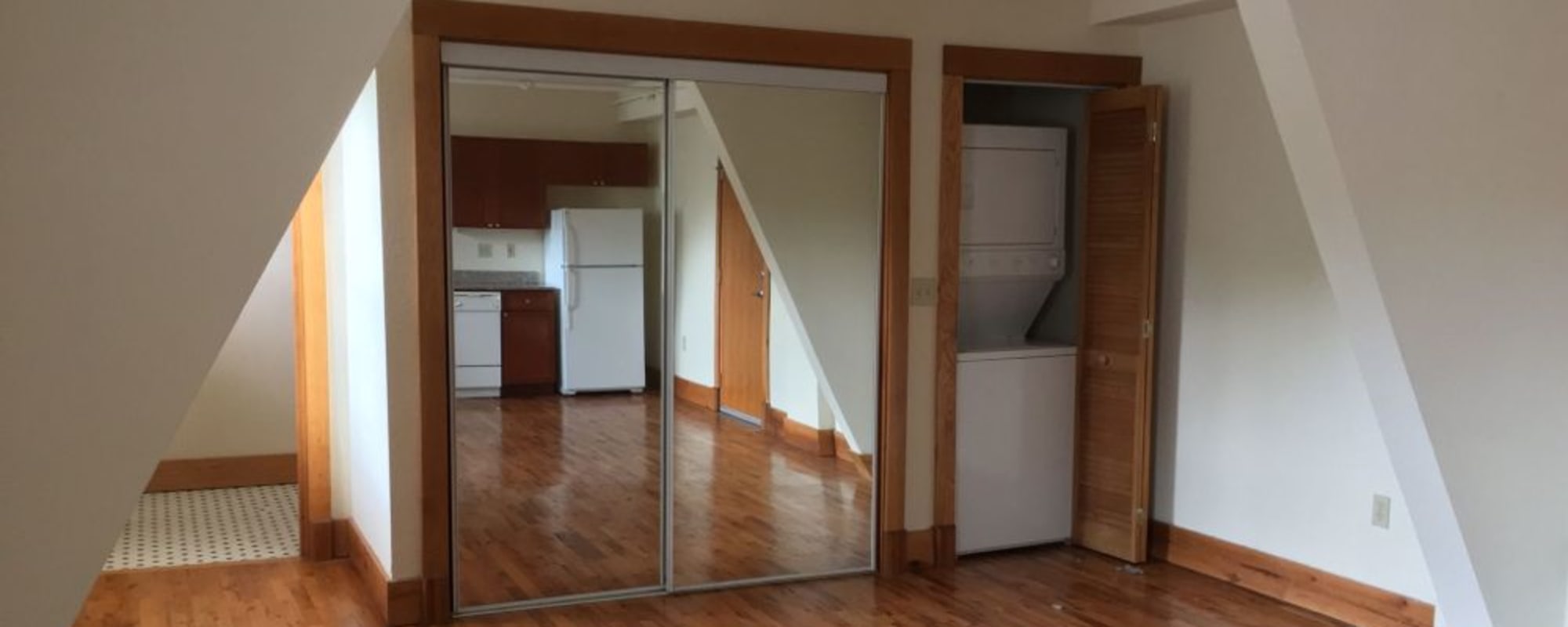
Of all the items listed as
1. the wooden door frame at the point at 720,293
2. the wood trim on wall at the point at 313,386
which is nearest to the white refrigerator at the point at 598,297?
the wooden door frame at the point at 720,293

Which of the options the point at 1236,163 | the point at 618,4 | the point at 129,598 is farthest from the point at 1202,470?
the point at 129,598

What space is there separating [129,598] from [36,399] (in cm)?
379

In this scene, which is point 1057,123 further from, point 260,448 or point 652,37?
point 260,448

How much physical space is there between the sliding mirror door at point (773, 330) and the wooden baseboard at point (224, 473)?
2.80 meters

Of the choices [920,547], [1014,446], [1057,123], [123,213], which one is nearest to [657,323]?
[920,547]

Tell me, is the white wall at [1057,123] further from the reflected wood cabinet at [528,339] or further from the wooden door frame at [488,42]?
the reflected wood cabinet at [528,339]

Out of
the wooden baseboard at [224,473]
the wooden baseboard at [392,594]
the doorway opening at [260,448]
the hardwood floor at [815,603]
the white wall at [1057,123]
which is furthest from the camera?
the wooden baseboard at [224,473]

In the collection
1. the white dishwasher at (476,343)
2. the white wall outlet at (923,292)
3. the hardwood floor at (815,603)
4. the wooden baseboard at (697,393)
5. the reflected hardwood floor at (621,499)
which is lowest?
the hardwood floor at (815,603)

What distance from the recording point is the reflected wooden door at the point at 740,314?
14.7 ft

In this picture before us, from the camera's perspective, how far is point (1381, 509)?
411cm

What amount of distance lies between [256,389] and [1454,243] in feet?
17.7

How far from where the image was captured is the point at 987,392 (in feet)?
16.1

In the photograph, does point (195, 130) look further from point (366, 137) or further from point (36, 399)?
point (366, 137)

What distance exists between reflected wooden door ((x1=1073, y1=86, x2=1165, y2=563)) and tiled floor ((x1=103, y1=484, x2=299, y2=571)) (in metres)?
3.36
